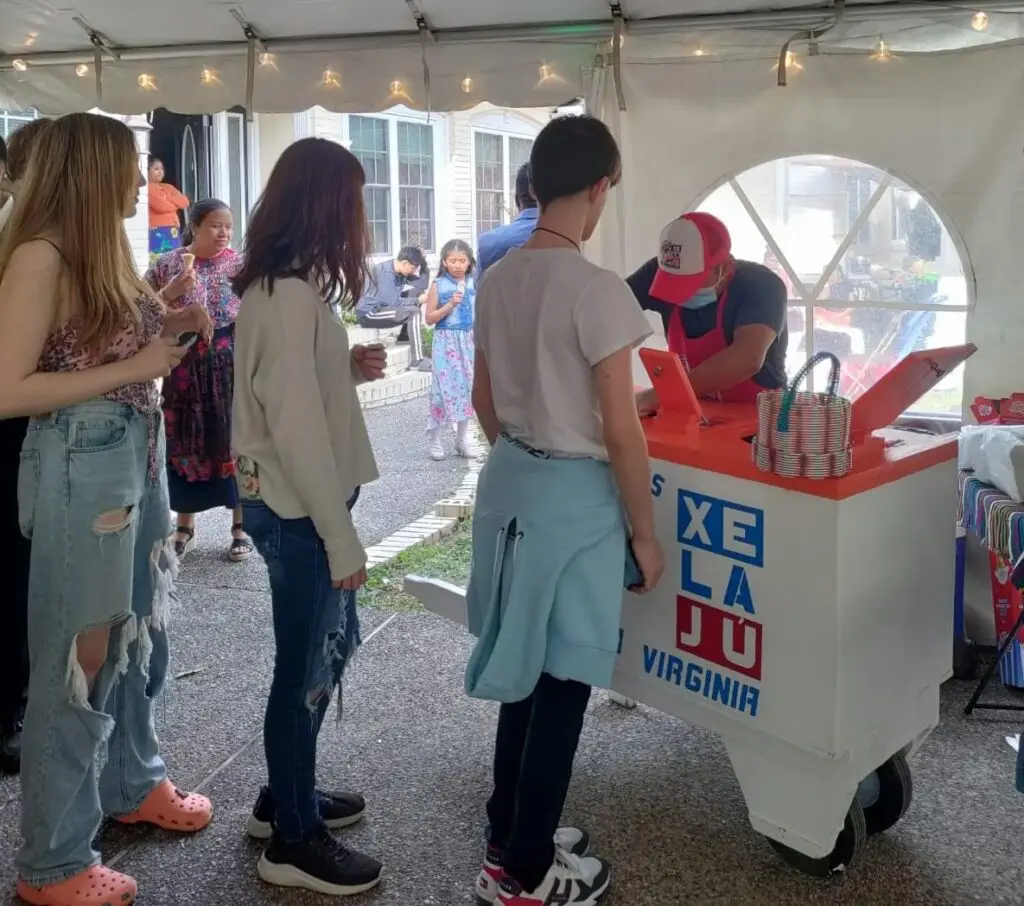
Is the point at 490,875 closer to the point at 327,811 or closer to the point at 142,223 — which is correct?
the point at 327,811

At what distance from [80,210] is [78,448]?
46cm

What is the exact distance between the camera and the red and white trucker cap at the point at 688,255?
2316mm

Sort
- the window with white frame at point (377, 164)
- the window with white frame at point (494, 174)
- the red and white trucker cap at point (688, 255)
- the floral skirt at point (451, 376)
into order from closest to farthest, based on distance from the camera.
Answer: the red and white trucker cap at point (688, 255)
the floral skirt at point (451, 376)
the window with white frame at point (377, 164)
the window with white frame at point (494, 174)

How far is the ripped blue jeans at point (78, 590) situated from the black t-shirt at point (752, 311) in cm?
136

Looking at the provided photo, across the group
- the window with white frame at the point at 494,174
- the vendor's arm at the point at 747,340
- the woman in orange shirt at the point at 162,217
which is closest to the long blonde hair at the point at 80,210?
the vendor's arm at the point at 747,340

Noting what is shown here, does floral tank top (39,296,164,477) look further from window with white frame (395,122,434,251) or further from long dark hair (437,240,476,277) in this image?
window with white frame (395,122,434,251)

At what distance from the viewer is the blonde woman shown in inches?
73.9

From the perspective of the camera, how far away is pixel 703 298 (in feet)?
8.27

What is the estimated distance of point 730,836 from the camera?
7.89ft

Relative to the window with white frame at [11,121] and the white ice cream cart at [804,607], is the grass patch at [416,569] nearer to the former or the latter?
the white ice cream cart at [804,607]

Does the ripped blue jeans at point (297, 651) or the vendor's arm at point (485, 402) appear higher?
the vendor's arm at point (485, 402)

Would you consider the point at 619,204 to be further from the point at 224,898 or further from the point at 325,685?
the point at 224,898

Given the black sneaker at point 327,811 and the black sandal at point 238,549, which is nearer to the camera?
the black sneaker at point 327,811

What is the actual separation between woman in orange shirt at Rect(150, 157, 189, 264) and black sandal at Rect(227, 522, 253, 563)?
4712 millimetres
